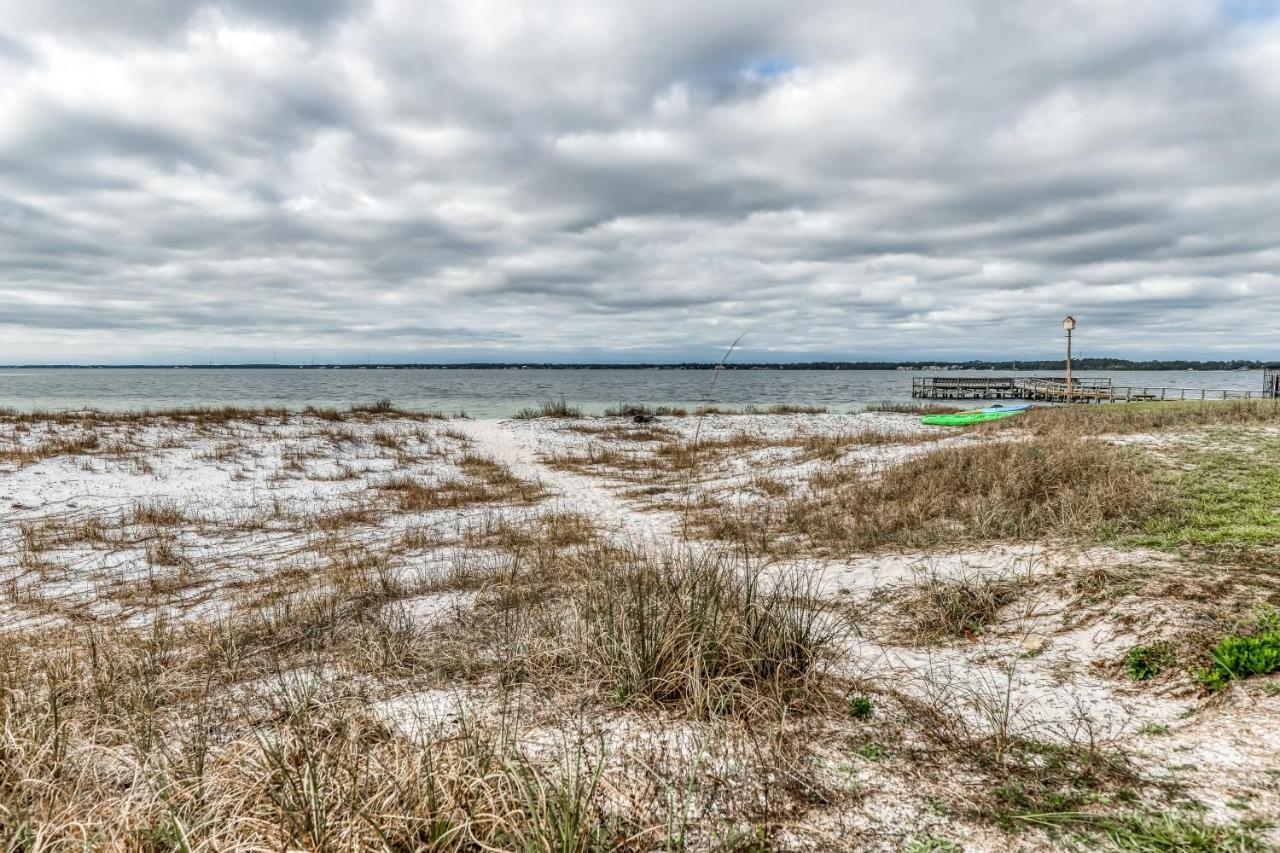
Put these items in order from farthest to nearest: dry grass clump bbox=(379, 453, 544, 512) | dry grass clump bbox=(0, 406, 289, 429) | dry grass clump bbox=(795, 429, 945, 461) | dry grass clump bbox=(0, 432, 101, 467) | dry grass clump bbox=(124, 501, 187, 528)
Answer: dry grass clump bbox=(0, 406, 289, 429)
dry grass clump bbox=(795, 429, 945, 461)
dry grass clump bbox=(0, 432, 101, 467)
dry grass clump bbox=(379, 453, 544, 512)
dry grass clump bbox=(124, 501, 187, 528)

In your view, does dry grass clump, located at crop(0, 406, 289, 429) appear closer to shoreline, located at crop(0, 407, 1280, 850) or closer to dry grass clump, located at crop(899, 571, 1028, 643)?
shoreline, located at crop(0, 407, 1280, 850)

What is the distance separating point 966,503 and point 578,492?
8.01 metres

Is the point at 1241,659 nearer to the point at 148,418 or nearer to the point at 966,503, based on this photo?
the point at 966,503

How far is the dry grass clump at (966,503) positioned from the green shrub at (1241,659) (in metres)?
3.14

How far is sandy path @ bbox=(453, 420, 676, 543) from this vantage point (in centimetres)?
1024

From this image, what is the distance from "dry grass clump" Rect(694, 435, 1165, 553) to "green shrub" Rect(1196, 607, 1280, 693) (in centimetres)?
314

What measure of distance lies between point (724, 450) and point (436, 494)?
9296 millimetres

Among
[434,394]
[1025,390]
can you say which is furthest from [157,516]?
[1025,390]

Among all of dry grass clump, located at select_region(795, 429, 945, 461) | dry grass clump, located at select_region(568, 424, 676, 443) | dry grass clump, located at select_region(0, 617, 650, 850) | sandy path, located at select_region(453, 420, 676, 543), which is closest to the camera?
dry grass clump, located at select_region(0, 617, 650, 850)

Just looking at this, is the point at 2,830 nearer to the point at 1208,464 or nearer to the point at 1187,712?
the point at 1187,712

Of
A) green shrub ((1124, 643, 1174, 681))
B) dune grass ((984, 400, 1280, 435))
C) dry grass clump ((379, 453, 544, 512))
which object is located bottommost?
dry grass clump ((379, 453, 544, 512))

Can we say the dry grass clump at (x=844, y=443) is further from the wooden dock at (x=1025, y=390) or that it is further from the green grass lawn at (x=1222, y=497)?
the wooden dock at (x=1025, y=390)

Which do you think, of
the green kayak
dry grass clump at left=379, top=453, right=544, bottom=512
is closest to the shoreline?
dry grass clump at left=379, top=453, right=544, bottom=512

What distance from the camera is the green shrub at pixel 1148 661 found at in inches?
161
